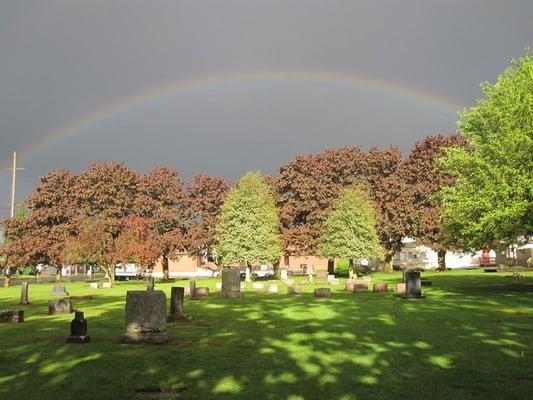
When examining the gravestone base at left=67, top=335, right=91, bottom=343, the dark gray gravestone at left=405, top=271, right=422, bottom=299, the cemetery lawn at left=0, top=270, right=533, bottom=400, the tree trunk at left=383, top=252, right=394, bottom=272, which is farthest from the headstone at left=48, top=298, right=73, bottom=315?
the tree trunk at left=383, top=252, right=394, bottom=272

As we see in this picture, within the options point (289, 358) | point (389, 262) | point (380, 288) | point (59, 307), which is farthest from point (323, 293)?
point (389, 262)

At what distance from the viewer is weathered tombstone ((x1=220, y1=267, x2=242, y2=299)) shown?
32719 mm

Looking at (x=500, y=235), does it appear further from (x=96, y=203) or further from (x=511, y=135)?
(x=96, y=203)

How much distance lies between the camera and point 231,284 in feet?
108

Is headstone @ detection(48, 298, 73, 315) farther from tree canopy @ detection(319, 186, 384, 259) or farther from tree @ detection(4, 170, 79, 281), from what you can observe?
tree @ detection(4, 170, 79, 281)

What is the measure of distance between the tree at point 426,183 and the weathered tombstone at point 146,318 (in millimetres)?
52485

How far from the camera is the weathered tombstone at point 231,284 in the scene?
1288 inches

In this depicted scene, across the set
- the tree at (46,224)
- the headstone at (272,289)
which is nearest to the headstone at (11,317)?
the headstone at (272,289)

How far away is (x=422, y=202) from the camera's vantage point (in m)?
66.5

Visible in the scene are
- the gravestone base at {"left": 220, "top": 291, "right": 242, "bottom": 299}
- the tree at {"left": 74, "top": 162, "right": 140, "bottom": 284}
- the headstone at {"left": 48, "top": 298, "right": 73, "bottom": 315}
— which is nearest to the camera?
the headstone at {"left": 48, "top": 298, "right": 73, "bottom": 315}

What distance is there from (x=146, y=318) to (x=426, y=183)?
2266 inches

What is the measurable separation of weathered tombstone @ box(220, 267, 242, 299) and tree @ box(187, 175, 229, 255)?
120 ft

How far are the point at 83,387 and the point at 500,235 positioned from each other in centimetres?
2648

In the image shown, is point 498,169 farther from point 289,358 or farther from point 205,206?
point 205,206
